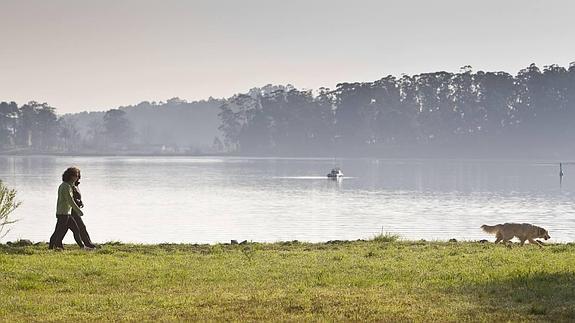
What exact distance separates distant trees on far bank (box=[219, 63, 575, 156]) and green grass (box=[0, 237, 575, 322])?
477 feet

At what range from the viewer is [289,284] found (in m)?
13.9

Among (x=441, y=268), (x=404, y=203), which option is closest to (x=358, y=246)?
(x=441, y=268)

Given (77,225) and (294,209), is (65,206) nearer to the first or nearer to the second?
(77,225)

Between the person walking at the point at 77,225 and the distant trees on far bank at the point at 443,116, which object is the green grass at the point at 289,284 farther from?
the distant trees on far bank at the point at 443,116

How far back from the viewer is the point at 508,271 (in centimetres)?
1505

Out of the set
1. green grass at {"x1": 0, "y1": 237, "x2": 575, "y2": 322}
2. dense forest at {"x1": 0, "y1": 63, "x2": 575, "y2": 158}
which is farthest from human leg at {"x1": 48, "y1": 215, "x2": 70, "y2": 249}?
dense forest at {"x1": 0, "y1": 63, "x2": 575, "y2": 158}

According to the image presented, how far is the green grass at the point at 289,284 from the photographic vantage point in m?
11.1

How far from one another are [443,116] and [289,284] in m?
154

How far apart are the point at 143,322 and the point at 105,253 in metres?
8.56

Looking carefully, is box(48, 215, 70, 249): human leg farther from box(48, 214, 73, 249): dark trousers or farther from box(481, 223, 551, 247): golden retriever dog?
box(481, 223, 551, 247): golden retriever dog

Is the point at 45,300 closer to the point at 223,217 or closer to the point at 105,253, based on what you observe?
the point at 105,253

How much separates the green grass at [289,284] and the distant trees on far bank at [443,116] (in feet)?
477

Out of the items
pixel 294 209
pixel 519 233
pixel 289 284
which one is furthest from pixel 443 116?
pixel 289 284

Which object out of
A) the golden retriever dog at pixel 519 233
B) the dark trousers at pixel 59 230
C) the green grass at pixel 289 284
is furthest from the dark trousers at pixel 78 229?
the golden retriever dog at pixel 519 233
